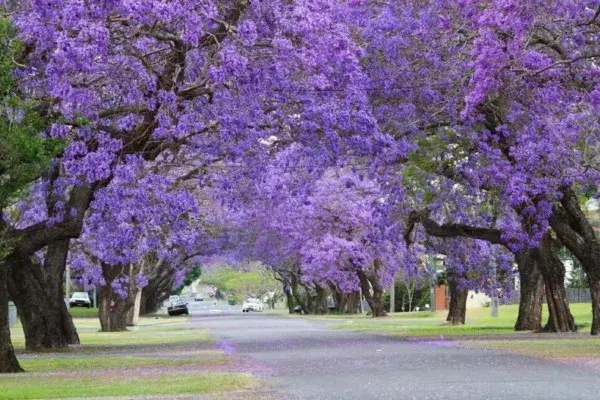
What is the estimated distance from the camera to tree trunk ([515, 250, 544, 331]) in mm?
35781

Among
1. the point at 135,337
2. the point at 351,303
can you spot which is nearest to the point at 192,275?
the point at 351,303

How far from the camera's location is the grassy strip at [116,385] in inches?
612

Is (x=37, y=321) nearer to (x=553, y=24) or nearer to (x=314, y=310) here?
(x=553, y=24)

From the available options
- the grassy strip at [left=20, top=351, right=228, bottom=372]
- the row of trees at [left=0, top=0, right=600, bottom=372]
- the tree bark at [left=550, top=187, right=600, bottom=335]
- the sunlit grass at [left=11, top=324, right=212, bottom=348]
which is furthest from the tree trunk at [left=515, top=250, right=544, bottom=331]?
the grassy strip at [left=20, top=351, right=228, bottom=372]

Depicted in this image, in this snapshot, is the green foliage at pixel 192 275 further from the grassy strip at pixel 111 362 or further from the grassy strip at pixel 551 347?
the grassy strip at pixel 111 362

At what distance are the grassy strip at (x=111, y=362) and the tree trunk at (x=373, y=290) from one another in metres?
34.5

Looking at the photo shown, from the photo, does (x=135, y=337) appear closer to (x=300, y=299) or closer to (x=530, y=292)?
(x=530, y=292)

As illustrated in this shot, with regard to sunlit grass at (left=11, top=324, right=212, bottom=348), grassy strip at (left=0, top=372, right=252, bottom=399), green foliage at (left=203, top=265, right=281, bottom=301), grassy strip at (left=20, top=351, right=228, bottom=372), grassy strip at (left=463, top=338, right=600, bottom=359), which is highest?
green foliage at (left=203, top=265, right=281, bottom=301)

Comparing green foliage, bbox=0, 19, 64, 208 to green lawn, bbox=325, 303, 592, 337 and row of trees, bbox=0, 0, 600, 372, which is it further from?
green lawn, bbox=325, 303, 592, 337

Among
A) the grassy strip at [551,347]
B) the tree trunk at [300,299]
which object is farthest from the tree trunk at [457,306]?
the tree trunk at [300,299]

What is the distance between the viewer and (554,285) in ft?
107

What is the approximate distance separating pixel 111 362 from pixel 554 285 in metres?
14.6

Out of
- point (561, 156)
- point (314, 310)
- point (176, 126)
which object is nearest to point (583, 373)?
point (561, 156)

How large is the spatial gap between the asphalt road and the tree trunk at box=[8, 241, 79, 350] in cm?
571
